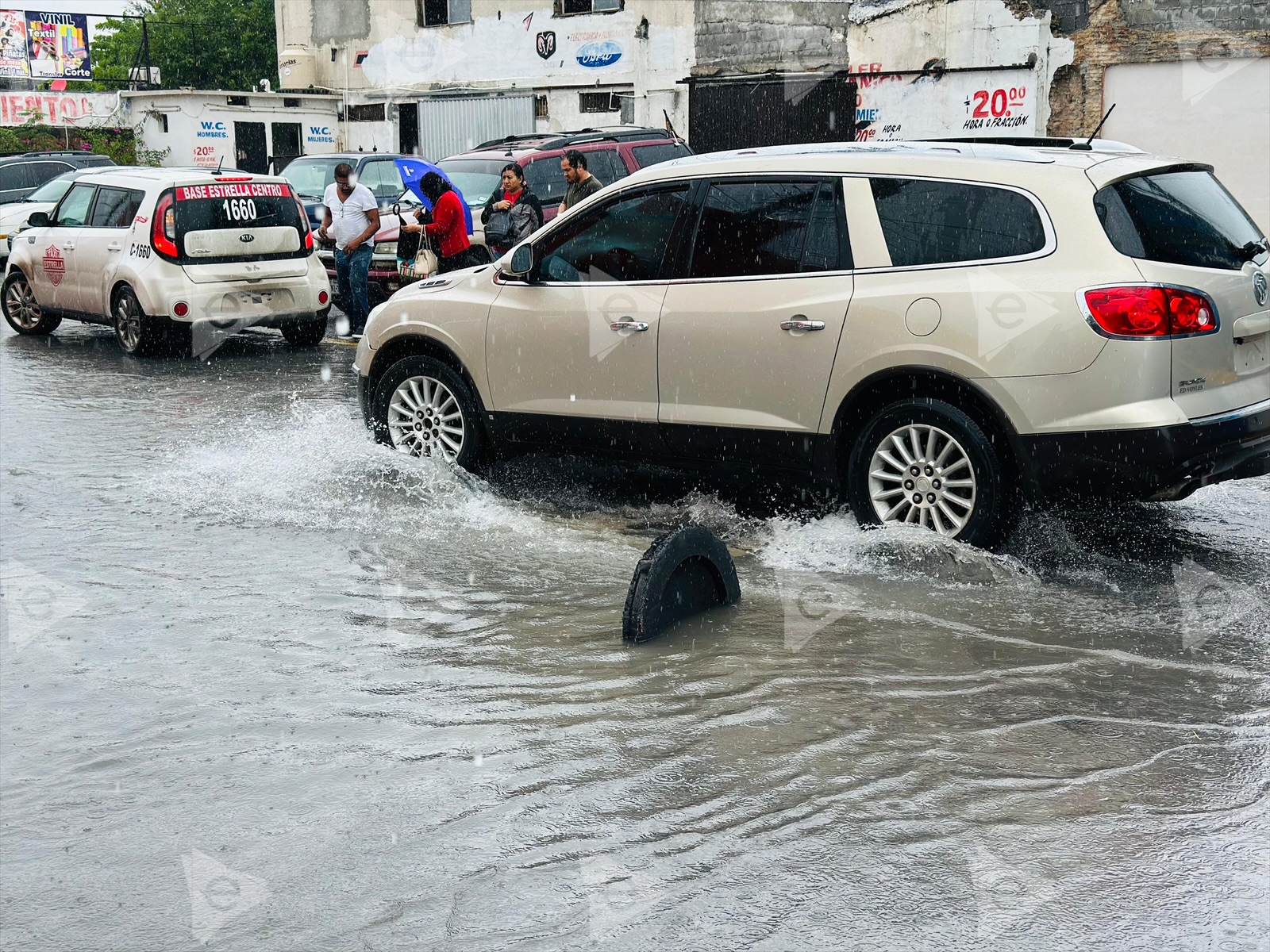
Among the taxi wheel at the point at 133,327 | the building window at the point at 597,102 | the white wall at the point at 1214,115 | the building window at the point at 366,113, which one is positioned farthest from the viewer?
the building window at the point at 366,113

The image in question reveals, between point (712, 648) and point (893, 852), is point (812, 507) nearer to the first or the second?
point (712, 648)

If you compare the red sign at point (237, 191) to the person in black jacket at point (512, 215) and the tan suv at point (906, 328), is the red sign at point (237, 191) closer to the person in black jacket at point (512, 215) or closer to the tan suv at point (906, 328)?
the person in black jacket at point (512, 215)

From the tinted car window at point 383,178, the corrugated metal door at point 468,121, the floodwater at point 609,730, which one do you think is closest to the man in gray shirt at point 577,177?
the floodwater at point 609,730

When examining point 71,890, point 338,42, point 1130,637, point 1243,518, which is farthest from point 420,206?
point 338,42

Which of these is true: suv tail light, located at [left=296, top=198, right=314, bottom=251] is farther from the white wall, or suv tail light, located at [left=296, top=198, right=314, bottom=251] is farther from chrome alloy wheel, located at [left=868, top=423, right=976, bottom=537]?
the white wall

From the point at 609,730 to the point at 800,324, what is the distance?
265cm

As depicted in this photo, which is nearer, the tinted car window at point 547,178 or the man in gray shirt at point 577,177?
the man in gray shirt at point 577,177

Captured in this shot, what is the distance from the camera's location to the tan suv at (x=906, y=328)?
6.03m

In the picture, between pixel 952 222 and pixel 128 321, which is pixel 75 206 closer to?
pixel 128 321

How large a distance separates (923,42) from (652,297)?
1784 cm

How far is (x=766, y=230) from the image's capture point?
700 cm

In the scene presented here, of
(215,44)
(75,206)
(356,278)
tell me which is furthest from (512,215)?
(215,44)

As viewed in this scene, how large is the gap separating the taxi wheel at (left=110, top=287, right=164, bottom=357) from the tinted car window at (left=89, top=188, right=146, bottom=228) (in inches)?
25.9

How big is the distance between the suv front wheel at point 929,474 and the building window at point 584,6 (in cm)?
2606
